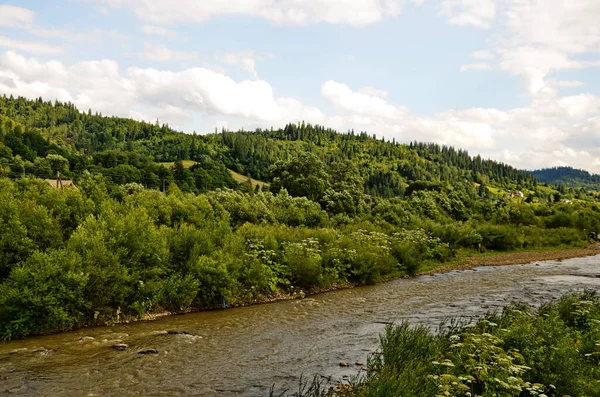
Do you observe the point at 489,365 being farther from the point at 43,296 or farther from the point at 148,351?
the point at 43,296

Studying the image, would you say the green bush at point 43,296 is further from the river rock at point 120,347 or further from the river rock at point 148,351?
the river rock at point 148,351

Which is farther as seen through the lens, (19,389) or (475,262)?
(475,262)

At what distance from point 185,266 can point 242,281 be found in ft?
12.5

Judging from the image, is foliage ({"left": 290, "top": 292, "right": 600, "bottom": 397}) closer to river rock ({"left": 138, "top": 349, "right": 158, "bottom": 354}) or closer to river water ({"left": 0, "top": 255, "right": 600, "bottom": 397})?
river water ({"left": 0, "top": 255, "right": 600, "bottom": 397})

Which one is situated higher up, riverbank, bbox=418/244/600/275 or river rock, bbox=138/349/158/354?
riverbank, bbox=418/244/600/275

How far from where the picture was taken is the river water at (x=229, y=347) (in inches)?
562

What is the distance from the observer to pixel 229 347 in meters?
18.5

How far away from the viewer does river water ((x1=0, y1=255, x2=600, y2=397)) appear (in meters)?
14.3

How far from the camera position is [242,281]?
2758 cm

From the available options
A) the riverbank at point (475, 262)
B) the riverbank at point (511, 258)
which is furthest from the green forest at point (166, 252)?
the riverbank at point (511, 258)

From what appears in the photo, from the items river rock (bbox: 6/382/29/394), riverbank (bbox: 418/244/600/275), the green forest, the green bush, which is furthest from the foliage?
riverbank (bbox: 418/244/600/275)

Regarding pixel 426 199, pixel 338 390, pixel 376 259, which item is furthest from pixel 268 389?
pixel 426 199

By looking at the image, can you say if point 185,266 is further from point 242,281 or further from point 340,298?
point 340,298

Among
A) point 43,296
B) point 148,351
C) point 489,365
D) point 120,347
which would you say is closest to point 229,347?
point 148,351
